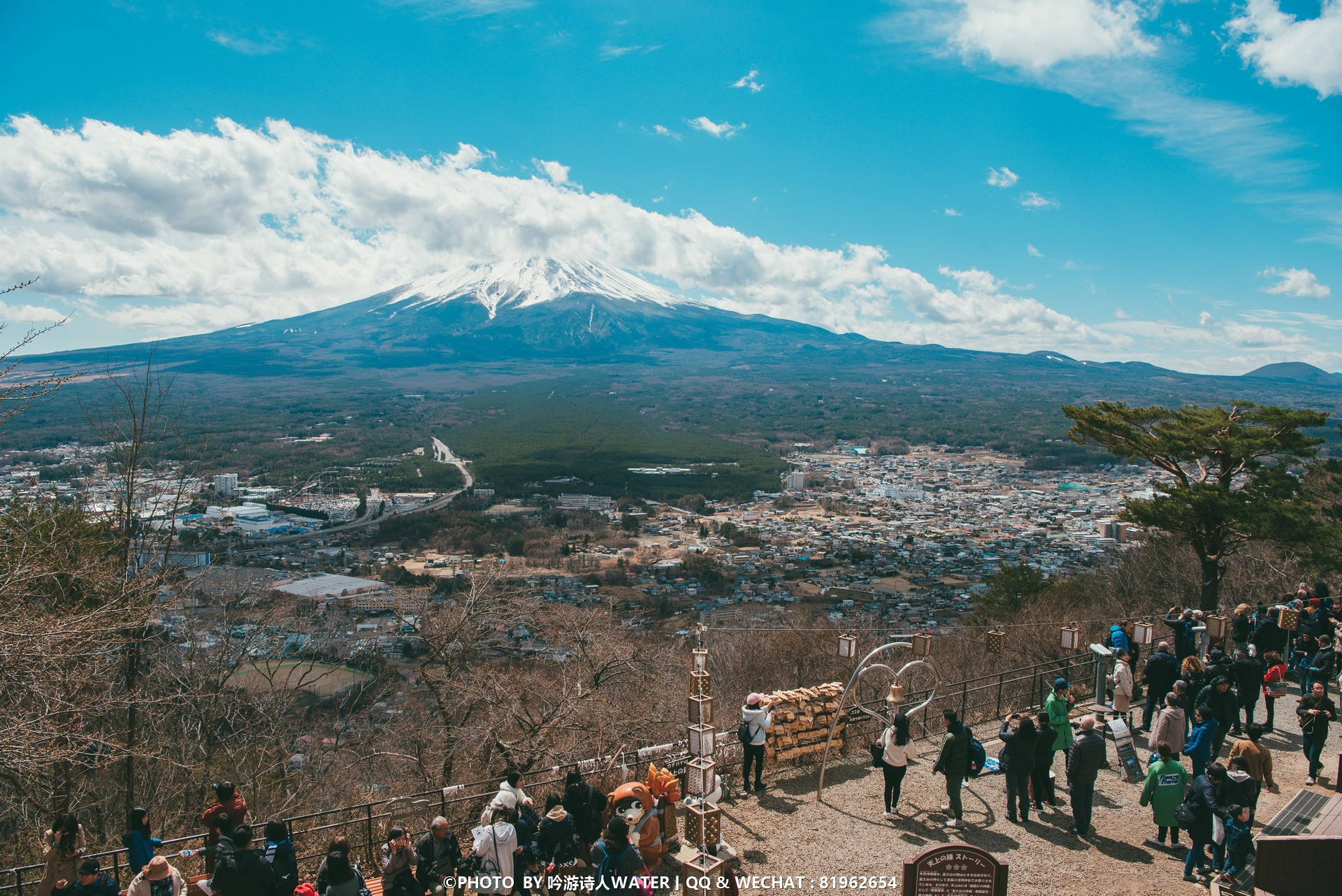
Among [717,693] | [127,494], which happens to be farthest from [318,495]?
[127,494]

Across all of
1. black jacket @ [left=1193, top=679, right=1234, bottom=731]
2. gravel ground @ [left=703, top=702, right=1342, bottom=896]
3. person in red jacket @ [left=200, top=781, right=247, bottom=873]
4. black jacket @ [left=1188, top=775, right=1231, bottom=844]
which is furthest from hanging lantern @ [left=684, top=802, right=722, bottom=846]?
black jacket @ [left=1193, top=679, right=1234, bottom=731]

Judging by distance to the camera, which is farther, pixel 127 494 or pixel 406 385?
pixel 406 385

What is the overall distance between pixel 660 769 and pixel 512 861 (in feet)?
5.95

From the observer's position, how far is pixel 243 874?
225 inches

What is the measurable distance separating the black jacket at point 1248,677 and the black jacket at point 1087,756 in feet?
10.7

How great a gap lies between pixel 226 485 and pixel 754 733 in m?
66.6

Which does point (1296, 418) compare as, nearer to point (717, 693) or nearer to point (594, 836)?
point (717, 693)

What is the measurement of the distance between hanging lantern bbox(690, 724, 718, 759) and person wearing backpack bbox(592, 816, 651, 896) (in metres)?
1.72

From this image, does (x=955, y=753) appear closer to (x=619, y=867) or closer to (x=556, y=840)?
(x=619, y=867)

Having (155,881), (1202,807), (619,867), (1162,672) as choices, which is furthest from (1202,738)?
(155,881)

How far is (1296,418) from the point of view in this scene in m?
16.8

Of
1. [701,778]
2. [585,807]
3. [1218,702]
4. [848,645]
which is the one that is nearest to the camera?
[585,807]

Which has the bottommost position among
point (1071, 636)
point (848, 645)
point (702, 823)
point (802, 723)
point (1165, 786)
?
point (802, 723)

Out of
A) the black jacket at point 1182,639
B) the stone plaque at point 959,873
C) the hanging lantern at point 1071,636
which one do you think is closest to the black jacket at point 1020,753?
the stone plaque at point 959,873
